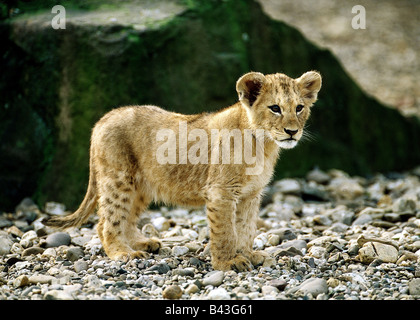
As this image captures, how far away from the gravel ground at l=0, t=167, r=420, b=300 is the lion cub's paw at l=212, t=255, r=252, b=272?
0.36 ft

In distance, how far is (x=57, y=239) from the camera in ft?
30.0

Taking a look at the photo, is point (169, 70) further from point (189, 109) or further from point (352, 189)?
point (352, 189)

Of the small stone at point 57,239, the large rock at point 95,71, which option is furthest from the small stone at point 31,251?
the large rock at point 95,71

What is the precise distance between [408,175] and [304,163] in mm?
3246

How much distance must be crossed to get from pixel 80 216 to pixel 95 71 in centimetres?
360

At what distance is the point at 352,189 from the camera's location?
13000 millimetres

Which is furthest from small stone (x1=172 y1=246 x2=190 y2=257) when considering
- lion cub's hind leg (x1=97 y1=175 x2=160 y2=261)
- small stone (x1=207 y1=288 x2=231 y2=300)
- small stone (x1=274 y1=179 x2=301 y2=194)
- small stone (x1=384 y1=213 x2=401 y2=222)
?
small stone (x1=274 y1=179 x2=301 y2=194)

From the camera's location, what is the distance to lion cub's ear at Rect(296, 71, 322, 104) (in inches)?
316

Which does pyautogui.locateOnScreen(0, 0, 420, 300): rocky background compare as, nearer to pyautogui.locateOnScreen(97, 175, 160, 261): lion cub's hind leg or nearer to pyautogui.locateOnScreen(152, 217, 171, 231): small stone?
pyautogui.locateOnScreen(152, 217, 171, 231): small stone

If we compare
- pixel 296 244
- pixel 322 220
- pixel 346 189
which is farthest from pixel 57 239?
pixel 346 189

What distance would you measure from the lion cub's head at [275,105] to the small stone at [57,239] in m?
3.47

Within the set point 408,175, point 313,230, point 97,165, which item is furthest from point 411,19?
point 97,165

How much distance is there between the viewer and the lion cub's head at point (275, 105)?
298 inches

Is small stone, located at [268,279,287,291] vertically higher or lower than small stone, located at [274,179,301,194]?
lower
